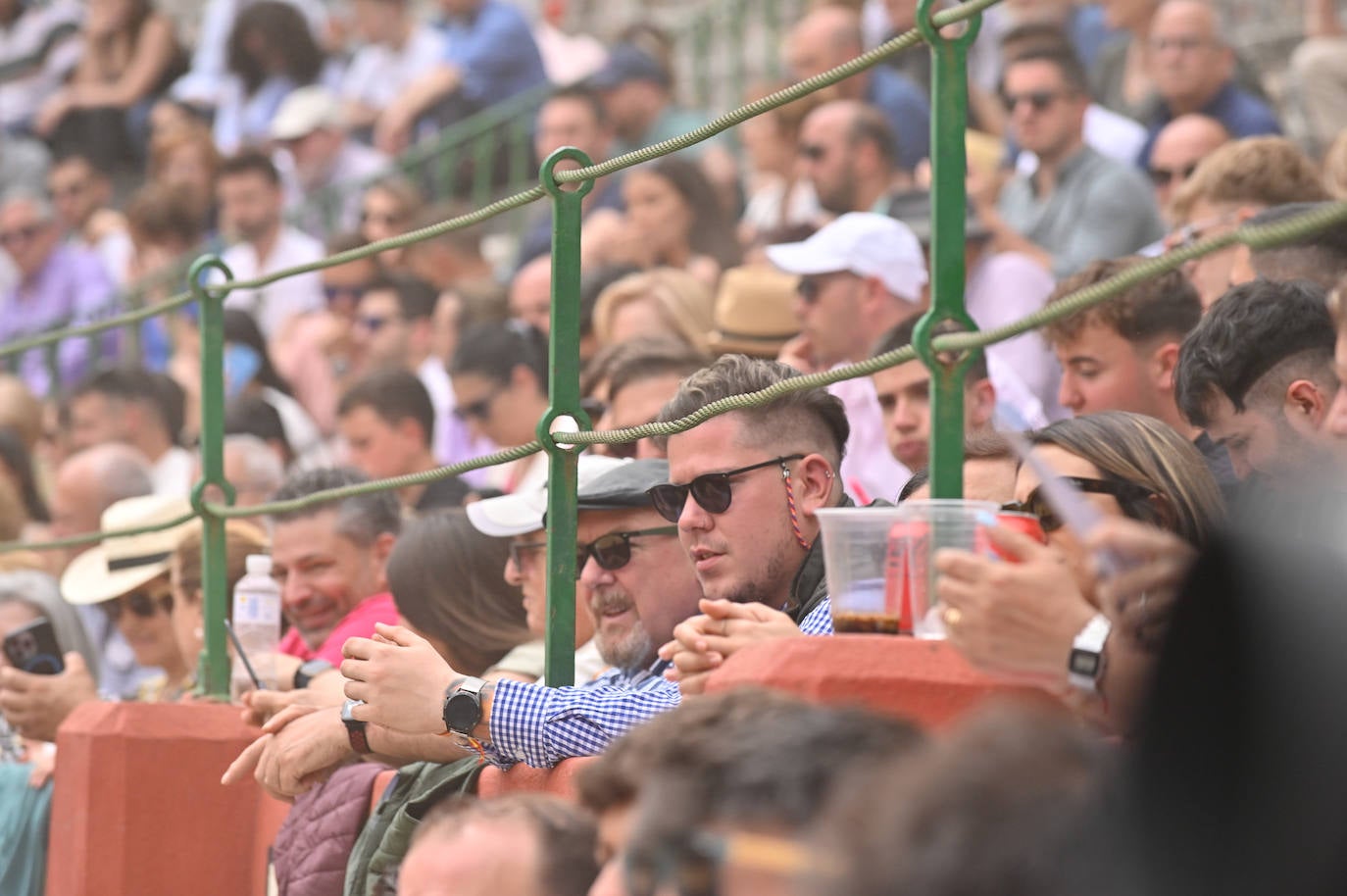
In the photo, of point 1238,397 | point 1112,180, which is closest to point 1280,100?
point 1112,180

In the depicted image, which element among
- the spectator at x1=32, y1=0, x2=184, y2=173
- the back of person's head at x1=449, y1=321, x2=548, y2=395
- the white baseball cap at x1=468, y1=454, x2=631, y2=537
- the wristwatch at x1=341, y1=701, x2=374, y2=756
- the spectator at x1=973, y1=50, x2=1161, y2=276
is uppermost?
the spectator at x1=32, y1=0, x2=184, y2=173

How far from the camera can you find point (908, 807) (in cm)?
181

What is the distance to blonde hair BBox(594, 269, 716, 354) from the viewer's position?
7590mm

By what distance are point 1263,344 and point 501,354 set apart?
12.7 feet

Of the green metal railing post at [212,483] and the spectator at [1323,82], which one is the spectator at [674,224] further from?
the green metal railing post at [212,483]

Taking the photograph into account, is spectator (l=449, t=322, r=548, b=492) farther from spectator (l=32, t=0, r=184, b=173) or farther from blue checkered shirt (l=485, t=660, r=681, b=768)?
spectator (l=32, t=0, r=184, b=173)

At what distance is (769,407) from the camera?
14.0 ft

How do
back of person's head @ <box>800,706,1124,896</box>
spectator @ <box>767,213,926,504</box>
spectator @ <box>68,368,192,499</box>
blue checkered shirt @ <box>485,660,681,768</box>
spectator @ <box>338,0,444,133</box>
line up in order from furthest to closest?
spectator @ <box>338,0,444,133</box> → spectator @ <box>68,368,192,499</box> → spectator @ <box>767,213,926,504</box> → blue checkered shirt @ <box>485,660,681,768</box> → back of person's head @ <box>800,706,1124,896</box>

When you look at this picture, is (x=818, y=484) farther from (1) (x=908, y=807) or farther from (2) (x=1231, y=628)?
(1) (x=908, y=807)

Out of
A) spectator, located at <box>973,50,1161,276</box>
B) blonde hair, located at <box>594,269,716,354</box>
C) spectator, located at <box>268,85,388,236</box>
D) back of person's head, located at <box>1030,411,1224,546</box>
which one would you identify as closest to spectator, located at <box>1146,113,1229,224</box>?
spectator, located at <box>973,50,1161,276</box>

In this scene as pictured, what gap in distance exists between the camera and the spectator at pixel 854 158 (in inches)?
331

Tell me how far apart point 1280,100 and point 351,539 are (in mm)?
6122

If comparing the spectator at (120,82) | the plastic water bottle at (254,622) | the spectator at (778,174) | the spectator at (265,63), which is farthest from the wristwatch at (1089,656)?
the spectator at (120,82)

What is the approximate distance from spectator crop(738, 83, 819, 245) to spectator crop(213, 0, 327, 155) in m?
4.79
